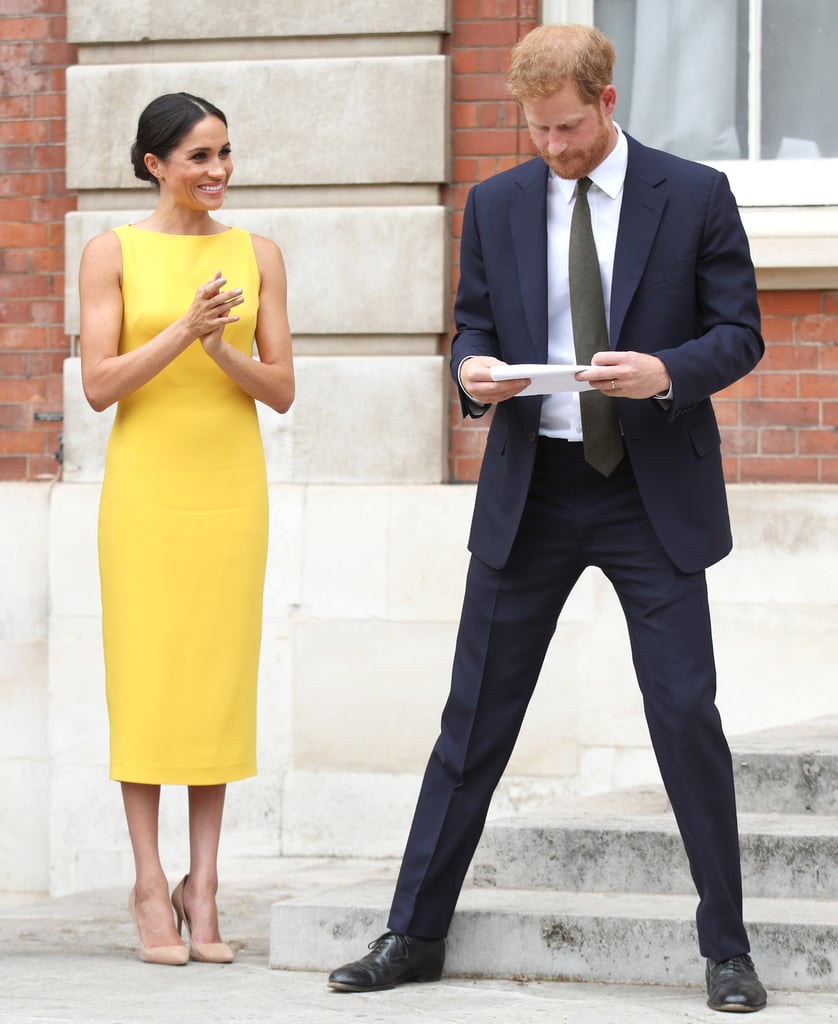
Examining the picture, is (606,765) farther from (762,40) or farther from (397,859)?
(762,40)

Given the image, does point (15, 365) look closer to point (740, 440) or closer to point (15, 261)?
point (15, 261)

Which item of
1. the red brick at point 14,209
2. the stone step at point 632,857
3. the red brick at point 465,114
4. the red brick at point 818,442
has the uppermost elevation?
the red brick at point 465,114

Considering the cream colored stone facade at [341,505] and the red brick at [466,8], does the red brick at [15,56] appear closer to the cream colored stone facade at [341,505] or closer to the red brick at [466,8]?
the cream colored stone facade at [341,505]

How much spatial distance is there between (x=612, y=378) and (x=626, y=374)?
3 cm

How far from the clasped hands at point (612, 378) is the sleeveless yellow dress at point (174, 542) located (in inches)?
37.6

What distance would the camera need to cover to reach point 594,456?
331 centimetres

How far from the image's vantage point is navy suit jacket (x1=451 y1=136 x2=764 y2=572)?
10.8 feet

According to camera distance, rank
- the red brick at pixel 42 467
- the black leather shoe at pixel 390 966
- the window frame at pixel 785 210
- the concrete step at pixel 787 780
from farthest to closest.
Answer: the red brick at pixel 42 467 → the window frame at pixel 785 210 → the concrete step at pixel 787 780 → the black leather shoe at pixel 390 966

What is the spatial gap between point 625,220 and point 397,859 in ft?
10.6

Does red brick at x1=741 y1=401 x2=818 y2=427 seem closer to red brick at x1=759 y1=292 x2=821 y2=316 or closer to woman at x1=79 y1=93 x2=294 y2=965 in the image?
red brick at x1=759 y1=292 x2=821 y2=316

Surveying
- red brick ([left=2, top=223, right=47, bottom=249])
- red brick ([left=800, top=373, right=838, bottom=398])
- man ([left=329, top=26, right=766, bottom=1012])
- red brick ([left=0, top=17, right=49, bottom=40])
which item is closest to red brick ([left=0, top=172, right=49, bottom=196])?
red brick ([left=2, top=223, right=47, bottom=249])

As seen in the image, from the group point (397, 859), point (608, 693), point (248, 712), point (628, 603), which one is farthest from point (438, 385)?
point (628, 603)

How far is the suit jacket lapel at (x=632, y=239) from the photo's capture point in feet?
10.8

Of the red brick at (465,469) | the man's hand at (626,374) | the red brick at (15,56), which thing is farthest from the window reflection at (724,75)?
the man's hand at (626,374)
